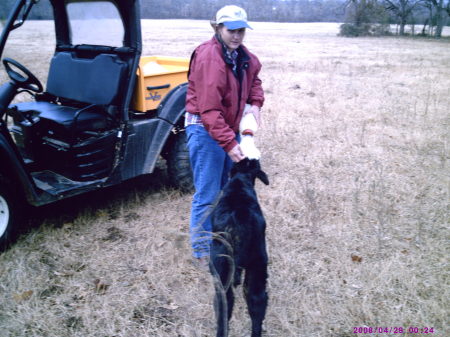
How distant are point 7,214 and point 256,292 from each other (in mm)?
2166

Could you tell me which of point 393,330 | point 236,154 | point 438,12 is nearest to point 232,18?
point 236,154

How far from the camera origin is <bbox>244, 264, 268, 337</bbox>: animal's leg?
2041mm

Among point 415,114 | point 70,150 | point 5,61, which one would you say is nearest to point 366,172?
point 415,114

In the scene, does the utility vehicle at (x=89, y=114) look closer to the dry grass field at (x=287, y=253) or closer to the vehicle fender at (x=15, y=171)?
the vehicle fender at (x=15, y=171)

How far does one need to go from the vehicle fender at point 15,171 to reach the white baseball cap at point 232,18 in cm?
185

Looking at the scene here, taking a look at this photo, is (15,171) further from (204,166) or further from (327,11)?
(327,11)

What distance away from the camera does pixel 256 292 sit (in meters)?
2.07

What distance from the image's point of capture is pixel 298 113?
22.6 feet

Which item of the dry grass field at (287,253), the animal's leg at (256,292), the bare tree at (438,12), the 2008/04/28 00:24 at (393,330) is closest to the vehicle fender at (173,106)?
the dry grass field at (287,253)

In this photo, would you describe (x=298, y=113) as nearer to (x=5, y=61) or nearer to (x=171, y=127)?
(x=171, y=127)

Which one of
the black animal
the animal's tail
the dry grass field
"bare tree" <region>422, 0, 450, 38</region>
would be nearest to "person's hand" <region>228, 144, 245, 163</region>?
the black animal

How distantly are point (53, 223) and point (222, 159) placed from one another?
1958 millimetres

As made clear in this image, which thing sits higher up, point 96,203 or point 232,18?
point 232,18

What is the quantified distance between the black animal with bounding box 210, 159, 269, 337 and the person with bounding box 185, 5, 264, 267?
0.78 feet
